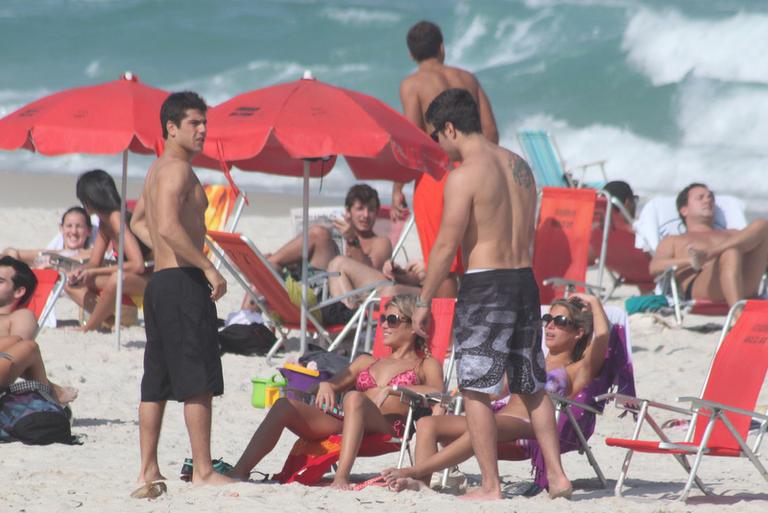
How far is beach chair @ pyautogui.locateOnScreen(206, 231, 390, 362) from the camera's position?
697 centimetres

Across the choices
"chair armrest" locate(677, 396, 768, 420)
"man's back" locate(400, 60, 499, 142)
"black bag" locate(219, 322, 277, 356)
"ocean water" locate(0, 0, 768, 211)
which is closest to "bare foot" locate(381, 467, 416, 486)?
"chair armrest" locate(677, 396, 768, 420)

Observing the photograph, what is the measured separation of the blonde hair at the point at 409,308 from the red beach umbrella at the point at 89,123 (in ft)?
7.30

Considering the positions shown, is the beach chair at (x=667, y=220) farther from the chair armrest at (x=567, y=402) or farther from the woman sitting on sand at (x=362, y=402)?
the chair armrest at (x=567, y=402)

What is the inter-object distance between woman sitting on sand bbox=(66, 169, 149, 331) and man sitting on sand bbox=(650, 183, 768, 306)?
11.1ft

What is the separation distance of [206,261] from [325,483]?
3.22 feet

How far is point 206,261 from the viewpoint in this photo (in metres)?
4.09

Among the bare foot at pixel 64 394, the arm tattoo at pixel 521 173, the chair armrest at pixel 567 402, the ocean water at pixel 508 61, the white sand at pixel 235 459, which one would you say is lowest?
the white sand at pixel 235 459

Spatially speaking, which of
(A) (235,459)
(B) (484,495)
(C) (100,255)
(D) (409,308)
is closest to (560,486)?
(B) (484,495)

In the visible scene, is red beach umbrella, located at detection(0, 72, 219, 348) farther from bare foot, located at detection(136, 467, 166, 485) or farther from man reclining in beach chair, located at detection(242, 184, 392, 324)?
bare foot, located at detection(136, 467, 166, 485)

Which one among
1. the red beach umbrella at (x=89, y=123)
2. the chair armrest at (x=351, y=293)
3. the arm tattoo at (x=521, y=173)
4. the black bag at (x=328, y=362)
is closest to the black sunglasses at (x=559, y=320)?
the arm tattoo at (x=521, y=173)

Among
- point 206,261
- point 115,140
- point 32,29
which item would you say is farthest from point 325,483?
point 32,29

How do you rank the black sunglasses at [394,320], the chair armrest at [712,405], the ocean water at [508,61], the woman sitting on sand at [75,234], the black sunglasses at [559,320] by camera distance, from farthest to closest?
the ocean water at [508,61]
the woman sitting on sand at [75,234]
the black sunglasses at [394,320]
the black sunglasses at [559,320]
the chair armrest at [712,405]

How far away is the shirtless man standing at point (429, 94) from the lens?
7109 mm

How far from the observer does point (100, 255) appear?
26.9ft
